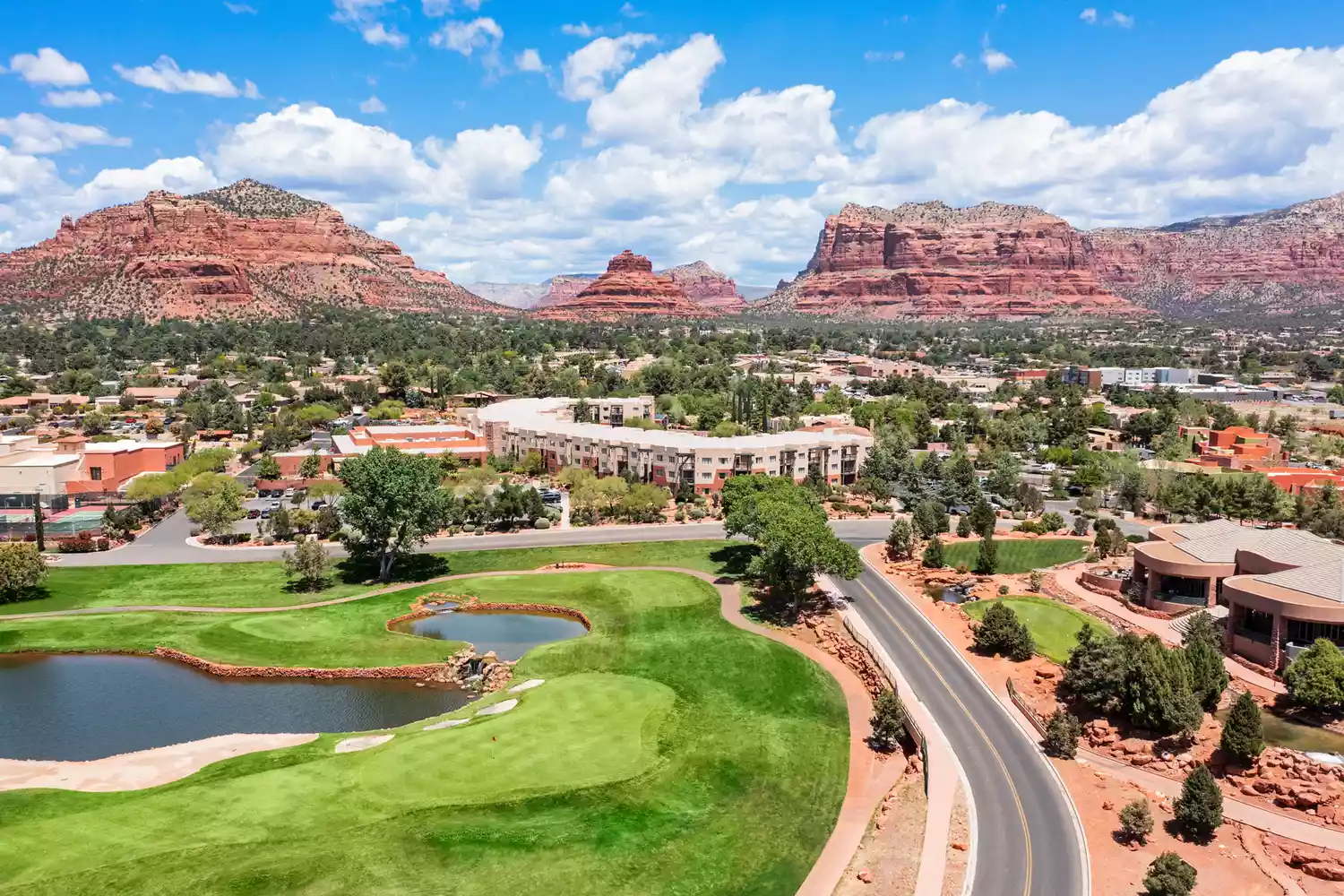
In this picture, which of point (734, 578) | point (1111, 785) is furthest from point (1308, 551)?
point (734, 578)

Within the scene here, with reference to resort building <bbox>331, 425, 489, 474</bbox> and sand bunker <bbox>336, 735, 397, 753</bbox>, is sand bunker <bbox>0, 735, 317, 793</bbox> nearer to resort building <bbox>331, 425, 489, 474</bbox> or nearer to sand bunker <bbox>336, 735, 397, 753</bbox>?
sand bunker <bbox>336, 735, 397, 753</bbox>

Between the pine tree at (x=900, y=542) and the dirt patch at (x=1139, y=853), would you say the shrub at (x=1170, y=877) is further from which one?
the pine tree at (x=900, y=542)

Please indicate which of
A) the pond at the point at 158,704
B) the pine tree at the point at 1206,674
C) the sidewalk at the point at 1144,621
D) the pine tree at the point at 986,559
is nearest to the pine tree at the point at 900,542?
the pine tree at the point at 986,559

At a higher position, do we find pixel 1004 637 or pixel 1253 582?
pixel 1253 582

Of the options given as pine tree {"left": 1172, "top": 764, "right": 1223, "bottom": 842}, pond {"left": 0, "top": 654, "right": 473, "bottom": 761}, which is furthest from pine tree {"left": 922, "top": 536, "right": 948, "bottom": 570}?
pond {"left": 0, "top": 654, "right": 473, "bottom": 761}

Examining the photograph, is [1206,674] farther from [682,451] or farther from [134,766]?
[682,451]

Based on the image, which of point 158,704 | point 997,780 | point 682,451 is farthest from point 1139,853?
point 682,451
